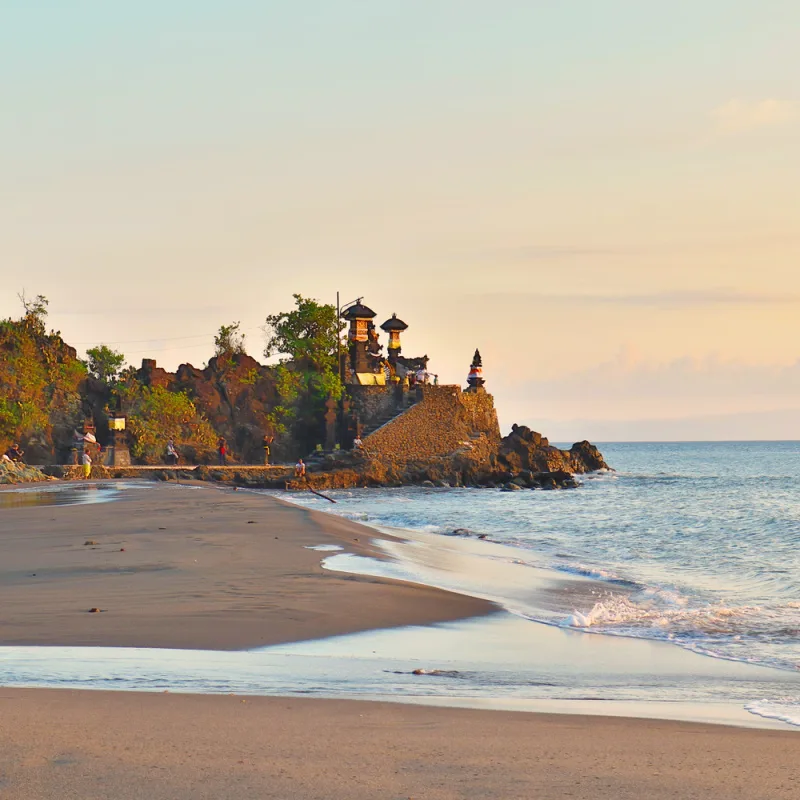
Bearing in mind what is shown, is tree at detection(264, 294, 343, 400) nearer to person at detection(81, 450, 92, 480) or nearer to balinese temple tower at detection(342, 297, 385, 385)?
balinese temple tower at detection(342, 297, 385, 385)

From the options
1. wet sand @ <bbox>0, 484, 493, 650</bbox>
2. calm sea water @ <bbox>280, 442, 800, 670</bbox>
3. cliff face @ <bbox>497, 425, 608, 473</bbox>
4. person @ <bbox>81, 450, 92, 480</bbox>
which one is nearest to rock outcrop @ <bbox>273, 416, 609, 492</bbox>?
cliff face @ <bbox>497, 425, 608, 473</bbox>

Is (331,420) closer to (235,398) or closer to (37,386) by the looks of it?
(235,398)

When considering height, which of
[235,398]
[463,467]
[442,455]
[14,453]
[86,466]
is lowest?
[86,466]

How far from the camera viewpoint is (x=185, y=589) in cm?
1247

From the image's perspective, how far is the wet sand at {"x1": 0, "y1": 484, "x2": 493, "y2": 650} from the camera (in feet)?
31.8

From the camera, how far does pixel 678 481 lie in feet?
257

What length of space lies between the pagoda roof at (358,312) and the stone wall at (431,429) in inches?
350

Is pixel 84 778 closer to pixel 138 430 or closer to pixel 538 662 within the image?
pixel 538 662

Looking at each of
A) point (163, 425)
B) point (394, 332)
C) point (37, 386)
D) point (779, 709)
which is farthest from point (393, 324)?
point (779, 709)

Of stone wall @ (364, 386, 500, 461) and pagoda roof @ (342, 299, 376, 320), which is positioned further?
pagoda roof @ (342, 299, 376, 320)

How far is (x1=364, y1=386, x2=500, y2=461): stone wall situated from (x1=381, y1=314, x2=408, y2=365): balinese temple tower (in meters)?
9.15

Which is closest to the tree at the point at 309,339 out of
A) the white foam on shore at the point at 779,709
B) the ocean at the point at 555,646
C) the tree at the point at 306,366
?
the tree at the point at 306,366

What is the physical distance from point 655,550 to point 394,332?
52289 mm

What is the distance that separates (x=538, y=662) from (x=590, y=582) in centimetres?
865
